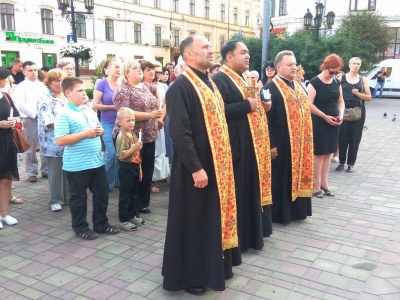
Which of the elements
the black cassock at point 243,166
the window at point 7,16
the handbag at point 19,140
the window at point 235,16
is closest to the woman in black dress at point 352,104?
the black cassock at point 243,166

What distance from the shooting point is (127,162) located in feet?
14.7

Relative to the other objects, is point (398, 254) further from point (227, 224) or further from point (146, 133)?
point (146, 133)

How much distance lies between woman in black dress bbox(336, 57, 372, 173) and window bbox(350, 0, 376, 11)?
1242 inches

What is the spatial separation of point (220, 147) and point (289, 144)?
70.1 inches

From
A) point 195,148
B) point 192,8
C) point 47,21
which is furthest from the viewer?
point 192,8

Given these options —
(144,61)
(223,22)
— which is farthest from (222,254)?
(223,22)

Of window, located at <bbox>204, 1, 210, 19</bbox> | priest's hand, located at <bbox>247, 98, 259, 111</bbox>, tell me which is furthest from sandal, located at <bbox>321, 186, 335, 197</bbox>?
window, located at <bbox>204, 1, 210, 19</bbox>

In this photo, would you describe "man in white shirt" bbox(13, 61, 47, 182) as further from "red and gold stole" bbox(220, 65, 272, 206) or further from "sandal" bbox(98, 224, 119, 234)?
"red and gold stole" bbox(220, 65, 272, 206)

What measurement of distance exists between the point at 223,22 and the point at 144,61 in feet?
154

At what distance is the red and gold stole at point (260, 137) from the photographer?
12.3 feet

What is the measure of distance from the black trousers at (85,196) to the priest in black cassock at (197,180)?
1450mm

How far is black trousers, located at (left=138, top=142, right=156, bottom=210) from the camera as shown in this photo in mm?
4873

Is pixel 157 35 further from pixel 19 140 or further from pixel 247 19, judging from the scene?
pixel 19 140

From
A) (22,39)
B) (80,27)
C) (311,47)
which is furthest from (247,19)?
(311,47)
